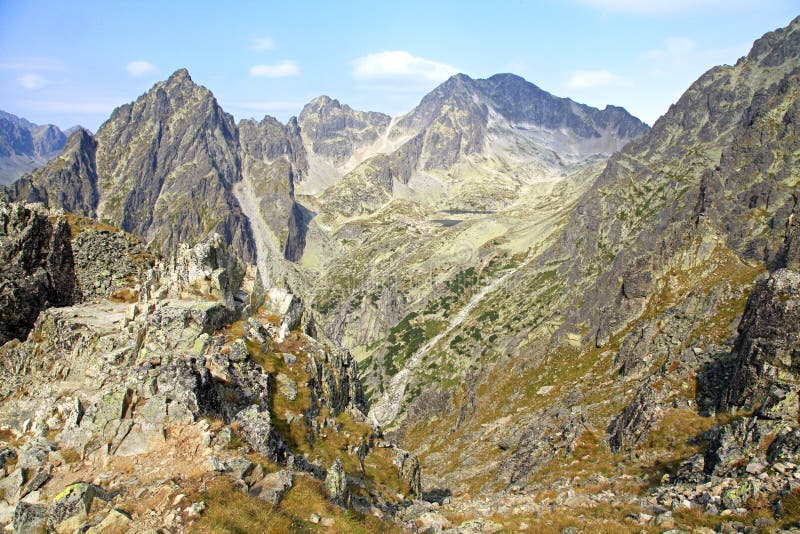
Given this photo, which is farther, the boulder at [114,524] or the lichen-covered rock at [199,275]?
the lichen-covered rock at [199,275]

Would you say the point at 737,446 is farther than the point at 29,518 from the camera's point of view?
Yes

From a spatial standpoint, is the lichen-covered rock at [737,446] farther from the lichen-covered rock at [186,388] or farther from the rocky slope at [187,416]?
the lichen-covered rock at [186,388]

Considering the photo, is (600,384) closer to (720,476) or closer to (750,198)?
(720,476)

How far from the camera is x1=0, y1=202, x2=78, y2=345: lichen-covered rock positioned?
3481cm

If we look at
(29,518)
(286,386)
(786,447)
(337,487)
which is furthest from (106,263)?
(786,447)

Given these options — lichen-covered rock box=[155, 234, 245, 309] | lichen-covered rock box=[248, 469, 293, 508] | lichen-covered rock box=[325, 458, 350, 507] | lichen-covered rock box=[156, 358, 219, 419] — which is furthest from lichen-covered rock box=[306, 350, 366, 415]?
lichen-covered rock box=[248, 469, 293, 508]

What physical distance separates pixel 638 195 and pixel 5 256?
553ft

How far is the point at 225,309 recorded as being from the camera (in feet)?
109

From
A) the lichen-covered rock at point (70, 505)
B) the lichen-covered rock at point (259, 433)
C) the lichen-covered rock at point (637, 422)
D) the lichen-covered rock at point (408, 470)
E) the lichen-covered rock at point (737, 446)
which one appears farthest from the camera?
the lichen-covered rock at point (637, 422)

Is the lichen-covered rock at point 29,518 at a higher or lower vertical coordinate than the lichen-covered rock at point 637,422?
higher

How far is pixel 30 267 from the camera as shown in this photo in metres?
37.0

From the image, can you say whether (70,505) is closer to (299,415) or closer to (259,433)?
(259,433)

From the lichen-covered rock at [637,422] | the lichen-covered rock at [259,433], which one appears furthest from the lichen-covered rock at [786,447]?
the lichen-covered rock at [259,433]

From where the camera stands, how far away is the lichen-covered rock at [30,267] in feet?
114
